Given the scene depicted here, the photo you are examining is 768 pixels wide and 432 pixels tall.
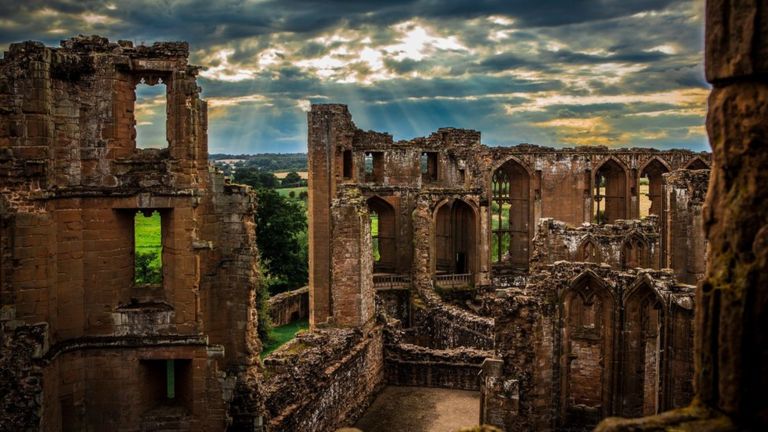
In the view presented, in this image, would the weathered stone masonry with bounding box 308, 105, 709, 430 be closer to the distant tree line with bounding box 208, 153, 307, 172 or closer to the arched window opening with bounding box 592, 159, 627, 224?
the arched window opening with bounding box 592, 159, 627, 224

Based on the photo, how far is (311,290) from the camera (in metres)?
28.6

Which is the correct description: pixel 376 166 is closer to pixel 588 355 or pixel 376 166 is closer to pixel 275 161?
pixel 588 355

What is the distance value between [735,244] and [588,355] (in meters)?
12.5

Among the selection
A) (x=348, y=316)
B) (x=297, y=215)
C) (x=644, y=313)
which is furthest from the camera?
(x=297, y=215)

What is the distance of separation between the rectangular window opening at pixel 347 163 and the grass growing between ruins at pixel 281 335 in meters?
6.50

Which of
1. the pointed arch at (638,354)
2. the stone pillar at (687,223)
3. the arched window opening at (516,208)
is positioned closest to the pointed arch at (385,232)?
the arched window opening at (516,208)

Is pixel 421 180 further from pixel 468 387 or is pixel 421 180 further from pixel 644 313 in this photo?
pixel 644 313

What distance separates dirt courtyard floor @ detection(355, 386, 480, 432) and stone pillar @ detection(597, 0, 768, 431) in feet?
46.0

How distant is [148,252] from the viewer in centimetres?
3700

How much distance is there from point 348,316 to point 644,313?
7.57 metres

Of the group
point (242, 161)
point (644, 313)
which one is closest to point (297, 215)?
point (644, 313)

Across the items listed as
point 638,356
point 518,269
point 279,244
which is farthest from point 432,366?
point 279,244

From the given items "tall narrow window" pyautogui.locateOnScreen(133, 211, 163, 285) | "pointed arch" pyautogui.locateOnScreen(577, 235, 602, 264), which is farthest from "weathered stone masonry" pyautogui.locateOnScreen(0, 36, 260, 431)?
"pointed arch" pyautogui.locateOnScreen(577, 235, 602, 264)

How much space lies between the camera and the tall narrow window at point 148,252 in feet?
74.3
